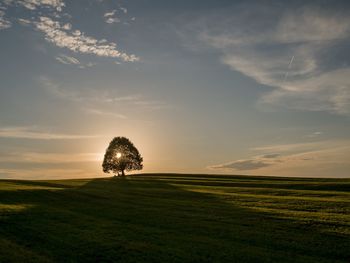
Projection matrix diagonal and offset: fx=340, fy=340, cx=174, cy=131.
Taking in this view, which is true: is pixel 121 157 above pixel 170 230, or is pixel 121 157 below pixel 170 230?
Result: above

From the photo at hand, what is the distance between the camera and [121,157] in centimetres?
11950

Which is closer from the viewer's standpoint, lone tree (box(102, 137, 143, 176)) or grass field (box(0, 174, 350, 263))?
grass field (box(0, 174, 350, 263))

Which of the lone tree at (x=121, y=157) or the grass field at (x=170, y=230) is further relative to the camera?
the lone tree at (x=121, y=157)

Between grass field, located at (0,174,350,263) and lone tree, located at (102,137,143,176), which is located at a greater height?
lone tree, located at (102,137,143,176)

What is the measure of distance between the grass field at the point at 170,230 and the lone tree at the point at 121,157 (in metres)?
71.2

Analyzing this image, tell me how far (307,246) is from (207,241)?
24.8 ft

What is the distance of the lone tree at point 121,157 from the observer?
119 m

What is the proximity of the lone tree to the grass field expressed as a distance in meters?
71.2

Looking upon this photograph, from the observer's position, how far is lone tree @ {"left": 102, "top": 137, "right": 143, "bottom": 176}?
391ft

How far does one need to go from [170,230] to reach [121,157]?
91302mm

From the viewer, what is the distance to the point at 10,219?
30.6 metres

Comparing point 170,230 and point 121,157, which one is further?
point 121,157

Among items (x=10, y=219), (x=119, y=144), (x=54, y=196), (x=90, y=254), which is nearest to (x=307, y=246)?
(x=90, y=254)

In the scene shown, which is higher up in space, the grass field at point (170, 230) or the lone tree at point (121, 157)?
the lone tree at point (121, 157)
